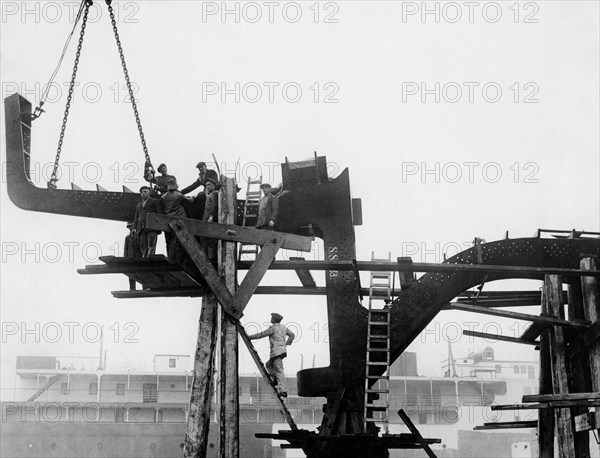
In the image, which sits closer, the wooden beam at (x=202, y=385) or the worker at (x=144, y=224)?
the wooden beam at (x=202, y=385)

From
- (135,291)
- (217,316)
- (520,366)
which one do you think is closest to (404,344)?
(217,316)

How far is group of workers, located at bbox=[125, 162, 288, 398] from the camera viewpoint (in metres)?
11.3

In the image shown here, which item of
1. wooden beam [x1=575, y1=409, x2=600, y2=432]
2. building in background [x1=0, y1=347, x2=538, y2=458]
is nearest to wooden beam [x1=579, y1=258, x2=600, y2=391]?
wooden beam [x1=575, y1=409, x2=600, y2=432]

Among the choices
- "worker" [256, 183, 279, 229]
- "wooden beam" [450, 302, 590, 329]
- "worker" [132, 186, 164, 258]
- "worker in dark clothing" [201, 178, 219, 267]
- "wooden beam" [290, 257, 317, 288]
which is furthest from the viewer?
"wooden beam" [450, 302, 590, 329]

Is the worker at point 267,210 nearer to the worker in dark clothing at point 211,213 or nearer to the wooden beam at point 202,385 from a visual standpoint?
the worker in dark clothing at point 211,213

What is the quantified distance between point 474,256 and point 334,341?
2.91 m

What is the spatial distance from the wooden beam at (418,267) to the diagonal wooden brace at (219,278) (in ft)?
1.68

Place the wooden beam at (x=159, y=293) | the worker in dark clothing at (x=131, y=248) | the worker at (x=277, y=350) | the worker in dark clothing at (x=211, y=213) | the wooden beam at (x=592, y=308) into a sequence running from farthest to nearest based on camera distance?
the worker at (x=277, y=350), the wooden beam at (x=592, y=308), the wooden beam at (x=159, y=293), the worker in dark clothing at (x=131, y=248), the worker in dark clothing at (x=211, y=213)

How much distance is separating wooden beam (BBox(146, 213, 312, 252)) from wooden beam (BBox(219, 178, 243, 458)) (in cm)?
20

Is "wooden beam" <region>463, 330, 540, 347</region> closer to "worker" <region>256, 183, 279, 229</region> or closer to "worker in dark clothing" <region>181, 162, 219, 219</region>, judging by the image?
"worker" <region>256, 183, 279, 229</region>

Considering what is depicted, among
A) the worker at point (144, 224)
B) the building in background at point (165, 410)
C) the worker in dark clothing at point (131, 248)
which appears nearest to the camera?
the worker at point (144, 224)

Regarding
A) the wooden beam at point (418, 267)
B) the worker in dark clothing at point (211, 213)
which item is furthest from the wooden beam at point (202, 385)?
the wooden beam at point (418, 267)

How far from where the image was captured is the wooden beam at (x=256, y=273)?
10.5 meters

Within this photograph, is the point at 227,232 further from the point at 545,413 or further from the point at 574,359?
the point at 545,413
